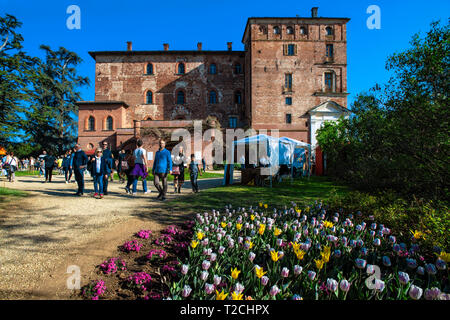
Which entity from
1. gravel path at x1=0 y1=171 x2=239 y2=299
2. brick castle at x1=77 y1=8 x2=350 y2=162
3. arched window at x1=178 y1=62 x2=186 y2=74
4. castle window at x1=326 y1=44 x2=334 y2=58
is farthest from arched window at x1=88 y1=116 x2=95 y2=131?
castle window at x1=326 y1=44 x2=334 y2=58

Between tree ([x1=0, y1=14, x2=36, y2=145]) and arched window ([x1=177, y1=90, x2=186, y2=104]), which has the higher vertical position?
arched window ([x1=177, y1=90, x2=186, y2=104])

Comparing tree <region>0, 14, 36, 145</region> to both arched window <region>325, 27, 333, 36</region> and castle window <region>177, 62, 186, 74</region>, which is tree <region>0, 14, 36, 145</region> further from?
arched window <region>325, 27, 333, 36</region>

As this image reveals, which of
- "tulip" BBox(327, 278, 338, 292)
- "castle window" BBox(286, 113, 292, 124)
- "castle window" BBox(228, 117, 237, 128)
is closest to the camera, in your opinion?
"tulip" BBox(327, 278, 338, 292)

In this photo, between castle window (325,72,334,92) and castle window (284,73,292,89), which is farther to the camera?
castle window (325,72,334,92)

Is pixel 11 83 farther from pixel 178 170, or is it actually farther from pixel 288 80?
pixel 288 80

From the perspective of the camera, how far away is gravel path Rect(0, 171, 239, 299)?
2.80 m

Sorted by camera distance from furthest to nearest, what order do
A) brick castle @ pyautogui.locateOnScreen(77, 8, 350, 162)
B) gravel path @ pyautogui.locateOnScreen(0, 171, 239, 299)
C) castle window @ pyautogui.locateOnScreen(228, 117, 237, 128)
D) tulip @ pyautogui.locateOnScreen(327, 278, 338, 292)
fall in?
castle window @ pyautogui.locateOnScreen(228, 117, 237, 128)
brick castle @ pyautogui.locateOnScreen(77, 8, 350, 162)
gravel path @ pyautogui.locateOnScreen(0, 171, 239, 299)
tulip @ pyautogui.locateOnScreen(327, 278, 338, 292)

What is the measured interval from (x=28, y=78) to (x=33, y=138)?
1760 millimetres

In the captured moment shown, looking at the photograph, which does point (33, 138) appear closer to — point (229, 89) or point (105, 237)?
point (105, 237)

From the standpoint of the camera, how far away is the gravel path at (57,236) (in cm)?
280

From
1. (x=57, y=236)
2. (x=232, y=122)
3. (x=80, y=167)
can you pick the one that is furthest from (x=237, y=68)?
(x=57, y=236)

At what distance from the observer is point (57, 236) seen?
4270 mm

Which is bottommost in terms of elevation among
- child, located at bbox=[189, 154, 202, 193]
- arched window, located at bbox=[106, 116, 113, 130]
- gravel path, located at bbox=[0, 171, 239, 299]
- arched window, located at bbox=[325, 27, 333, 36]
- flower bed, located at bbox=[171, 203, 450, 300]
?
gravel path, located at bbox=[0, 171, 239, 299]
